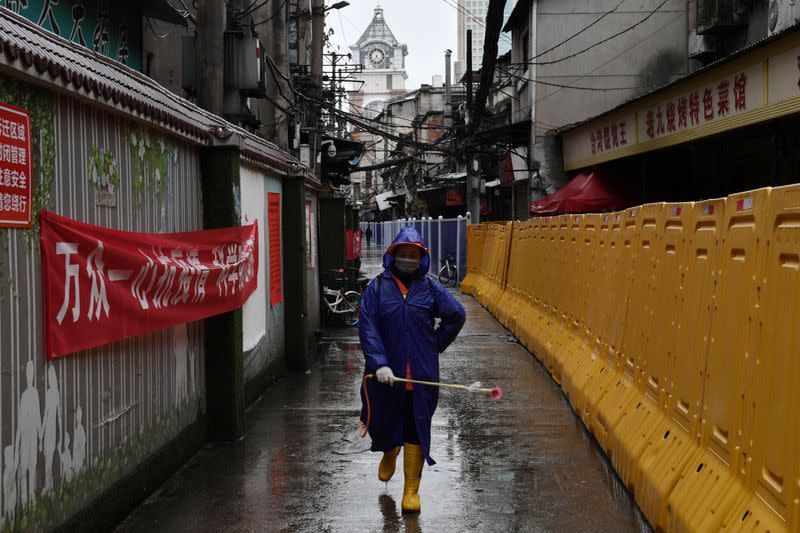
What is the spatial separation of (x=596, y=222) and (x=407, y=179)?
177 feet

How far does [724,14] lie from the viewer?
21.3 m

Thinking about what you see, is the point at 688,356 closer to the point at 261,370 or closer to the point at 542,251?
the point at 261,370

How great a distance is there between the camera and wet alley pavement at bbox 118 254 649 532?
5762 mm

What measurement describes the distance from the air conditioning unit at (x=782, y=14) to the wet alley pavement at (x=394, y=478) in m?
10.8

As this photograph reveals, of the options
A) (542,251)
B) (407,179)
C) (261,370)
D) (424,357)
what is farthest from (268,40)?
(407,179)

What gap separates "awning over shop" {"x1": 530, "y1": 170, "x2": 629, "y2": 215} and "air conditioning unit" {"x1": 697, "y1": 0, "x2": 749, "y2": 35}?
4367mm

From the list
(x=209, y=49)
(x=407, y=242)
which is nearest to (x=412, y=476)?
(x=407, y=242)

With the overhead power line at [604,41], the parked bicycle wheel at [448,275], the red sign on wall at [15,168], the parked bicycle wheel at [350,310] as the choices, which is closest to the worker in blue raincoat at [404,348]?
the red sign on wall at [15,168]

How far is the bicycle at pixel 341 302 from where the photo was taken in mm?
17000

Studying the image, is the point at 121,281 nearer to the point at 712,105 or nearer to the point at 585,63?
the point at 712,105

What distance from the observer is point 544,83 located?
27531 millimetres

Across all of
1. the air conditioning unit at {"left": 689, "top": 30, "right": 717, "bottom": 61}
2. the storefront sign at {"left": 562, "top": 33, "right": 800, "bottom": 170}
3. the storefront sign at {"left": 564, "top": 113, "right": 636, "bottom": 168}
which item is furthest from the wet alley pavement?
the air conditioning unit at {"left": 689, "top": 30, "right": 717, "bottom": 61}

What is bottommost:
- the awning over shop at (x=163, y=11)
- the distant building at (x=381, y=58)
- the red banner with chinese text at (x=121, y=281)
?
the red banner with chinese text at (x=121, y=281)

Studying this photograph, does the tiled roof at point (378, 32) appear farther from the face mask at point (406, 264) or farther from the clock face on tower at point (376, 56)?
the face mask at point (406, 264)
